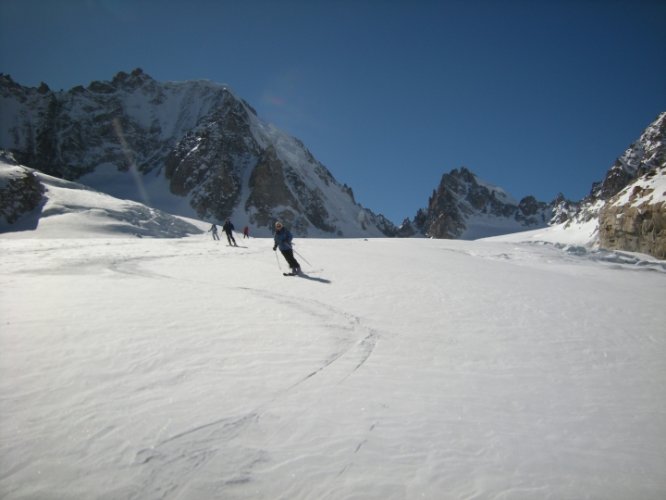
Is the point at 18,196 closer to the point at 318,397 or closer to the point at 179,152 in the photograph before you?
the point at 318,397

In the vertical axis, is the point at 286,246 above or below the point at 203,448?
above

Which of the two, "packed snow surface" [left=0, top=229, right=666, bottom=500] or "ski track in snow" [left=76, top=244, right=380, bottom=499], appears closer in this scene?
"ski track in snow" [left=76, top=244, right=380, bottom=499]

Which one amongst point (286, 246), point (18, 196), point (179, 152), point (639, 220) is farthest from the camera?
point (179, 152)

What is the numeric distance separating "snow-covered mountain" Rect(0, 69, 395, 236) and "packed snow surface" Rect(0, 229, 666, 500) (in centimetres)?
9825

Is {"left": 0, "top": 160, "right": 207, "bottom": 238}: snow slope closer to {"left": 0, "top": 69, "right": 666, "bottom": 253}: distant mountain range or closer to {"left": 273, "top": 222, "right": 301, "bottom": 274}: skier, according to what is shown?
{"left": 273, "top": 222, "right": 301, "bottom": 274}: skier

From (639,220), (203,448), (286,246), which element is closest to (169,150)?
(286,246)

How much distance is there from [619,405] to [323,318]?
4467 mm

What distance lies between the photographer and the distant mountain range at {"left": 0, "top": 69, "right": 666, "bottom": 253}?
10250 centimetres

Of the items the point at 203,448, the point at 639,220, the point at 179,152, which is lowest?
the point at 203,448

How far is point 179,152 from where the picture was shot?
111938mm

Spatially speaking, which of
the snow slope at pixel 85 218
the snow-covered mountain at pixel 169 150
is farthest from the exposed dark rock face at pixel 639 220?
the snow-covered mountain at pixel 169 150

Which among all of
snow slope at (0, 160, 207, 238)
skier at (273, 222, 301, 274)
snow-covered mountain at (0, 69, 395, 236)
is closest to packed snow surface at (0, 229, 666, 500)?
skier at (273, 222, 301, 274)

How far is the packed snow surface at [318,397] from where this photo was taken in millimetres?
2898

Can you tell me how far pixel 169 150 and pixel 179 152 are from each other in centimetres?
818
